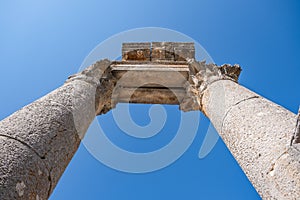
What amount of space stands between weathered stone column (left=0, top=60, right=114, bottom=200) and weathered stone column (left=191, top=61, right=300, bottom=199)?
227 centimetres

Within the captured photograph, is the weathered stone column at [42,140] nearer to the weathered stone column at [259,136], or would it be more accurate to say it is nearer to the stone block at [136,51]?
the weathered stone column at [259,136]

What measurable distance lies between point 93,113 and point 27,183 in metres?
2.74

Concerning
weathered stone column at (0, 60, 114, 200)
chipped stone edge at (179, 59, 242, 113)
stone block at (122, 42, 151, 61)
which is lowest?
weathered stone column at (0, 60, 114, 200)

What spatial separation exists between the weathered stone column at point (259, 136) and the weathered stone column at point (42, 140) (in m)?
2.27

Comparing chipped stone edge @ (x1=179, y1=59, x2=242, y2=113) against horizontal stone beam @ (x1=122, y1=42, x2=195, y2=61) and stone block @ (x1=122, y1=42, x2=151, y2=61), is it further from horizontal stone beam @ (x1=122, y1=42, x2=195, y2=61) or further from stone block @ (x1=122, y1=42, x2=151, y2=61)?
stone block @ (x1=122, y1=42, x2=151, y2=61)

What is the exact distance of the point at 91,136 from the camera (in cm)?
708

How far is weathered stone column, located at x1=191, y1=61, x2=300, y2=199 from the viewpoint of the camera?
10.6 feet

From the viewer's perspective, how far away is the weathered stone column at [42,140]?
3207mm

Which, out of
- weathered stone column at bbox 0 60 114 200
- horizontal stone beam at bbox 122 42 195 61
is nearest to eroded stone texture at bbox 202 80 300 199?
weathered stone column at bbox 0 60 114 200

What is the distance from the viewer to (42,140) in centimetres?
382

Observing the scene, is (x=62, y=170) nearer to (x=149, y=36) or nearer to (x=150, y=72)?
(x=150, y=72)

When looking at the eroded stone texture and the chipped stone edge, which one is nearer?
the eroded stone texture

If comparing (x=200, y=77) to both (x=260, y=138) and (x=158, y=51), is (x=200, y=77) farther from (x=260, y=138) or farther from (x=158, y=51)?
(x=260, y=138)

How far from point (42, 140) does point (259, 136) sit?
265cm
